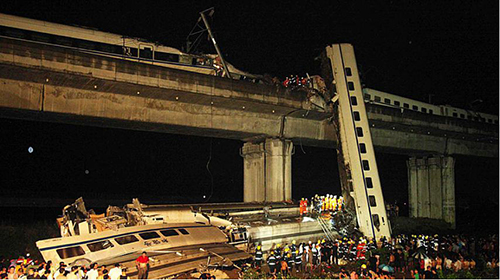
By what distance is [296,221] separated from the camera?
74.1 ft

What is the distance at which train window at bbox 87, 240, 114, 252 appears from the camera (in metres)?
14.9

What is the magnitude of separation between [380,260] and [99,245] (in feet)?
38.2

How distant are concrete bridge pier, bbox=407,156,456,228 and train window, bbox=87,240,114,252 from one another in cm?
3459

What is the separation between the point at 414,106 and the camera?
41375mm

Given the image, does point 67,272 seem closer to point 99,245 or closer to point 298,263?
point 99,245

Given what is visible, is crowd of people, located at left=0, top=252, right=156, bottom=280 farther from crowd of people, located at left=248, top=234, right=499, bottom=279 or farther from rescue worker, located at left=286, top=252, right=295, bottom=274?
rescue worker, located at left=286, top=252, right=295, bottom=274

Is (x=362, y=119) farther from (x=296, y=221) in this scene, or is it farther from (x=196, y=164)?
(x=196, y=164)

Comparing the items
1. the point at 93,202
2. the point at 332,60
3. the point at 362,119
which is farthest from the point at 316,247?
the point at 93,202

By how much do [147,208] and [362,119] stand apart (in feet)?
47.4

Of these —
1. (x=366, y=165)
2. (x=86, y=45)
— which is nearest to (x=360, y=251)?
(x=366, y=165)

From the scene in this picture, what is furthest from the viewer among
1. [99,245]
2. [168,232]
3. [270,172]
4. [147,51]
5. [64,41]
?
[270,172]

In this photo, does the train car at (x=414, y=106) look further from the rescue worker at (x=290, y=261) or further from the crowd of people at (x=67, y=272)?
the crowd of people at (x=67, y=272)

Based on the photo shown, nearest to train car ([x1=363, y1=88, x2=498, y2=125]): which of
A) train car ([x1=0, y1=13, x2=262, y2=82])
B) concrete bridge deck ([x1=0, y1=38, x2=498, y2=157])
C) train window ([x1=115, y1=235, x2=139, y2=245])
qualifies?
concrete bridge deck ([x1=0, y1=38, x2=498, y2=157])

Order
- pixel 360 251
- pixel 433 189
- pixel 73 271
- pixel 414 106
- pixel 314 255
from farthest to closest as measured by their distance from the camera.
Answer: pixel 433 189
pixel 414 106
pixel 360 251
pixel 314 255
pixel 73 271
